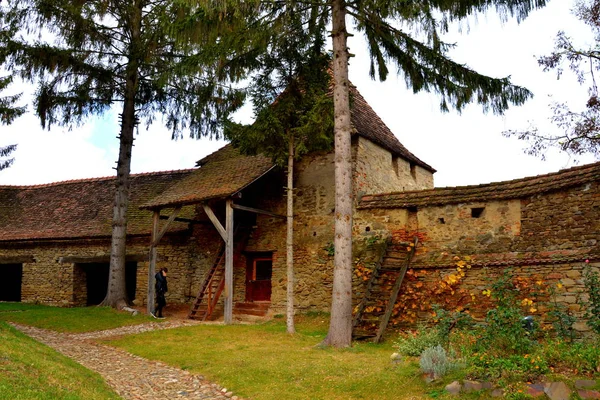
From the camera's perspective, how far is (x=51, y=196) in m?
22.2

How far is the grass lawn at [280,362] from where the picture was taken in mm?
6555

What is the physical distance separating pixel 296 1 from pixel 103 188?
46.2ft

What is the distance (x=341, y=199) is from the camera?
1020cm

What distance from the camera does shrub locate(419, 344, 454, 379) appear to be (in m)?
6.25

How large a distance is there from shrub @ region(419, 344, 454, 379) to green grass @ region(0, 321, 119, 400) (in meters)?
3.90

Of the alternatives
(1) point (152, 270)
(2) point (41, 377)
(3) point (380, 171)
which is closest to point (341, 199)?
(3) point (380, 171)

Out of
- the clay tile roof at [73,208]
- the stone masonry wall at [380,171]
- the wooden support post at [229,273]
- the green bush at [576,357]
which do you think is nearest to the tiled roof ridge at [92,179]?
the clay tile roof at [73,208]

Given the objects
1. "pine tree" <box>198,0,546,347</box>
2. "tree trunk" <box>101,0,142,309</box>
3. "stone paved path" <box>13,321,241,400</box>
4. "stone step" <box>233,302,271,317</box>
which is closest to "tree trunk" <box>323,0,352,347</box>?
"pine tree" <box>198,0,546,347</box>

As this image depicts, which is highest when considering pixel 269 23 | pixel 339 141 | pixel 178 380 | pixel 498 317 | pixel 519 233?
pixel 269 23

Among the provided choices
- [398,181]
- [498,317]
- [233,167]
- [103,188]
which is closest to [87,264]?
[103,188]

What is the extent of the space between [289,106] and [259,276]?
20.8 ft

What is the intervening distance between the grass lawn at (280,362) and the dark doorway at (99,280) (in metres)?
8.49

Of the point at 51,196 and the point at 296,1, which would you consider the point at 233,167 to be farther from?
the point at 51,196

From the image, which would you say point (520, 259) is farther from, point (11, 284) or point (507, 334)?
Answer: point (11, 284)
